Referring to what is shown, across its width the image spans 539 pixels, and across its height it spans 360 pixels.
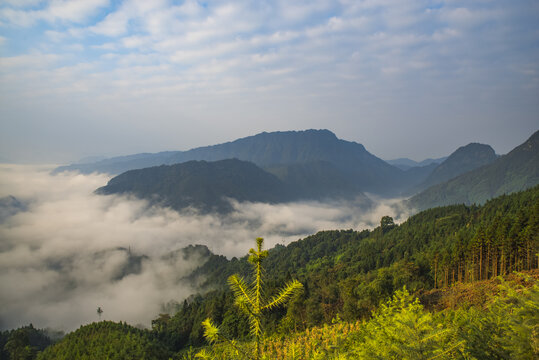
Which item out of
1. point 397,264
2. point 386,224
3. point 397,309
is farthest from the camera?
point 386,224

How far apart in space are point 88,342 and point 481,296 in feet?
301

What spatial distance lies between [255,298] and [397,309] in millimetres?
18857

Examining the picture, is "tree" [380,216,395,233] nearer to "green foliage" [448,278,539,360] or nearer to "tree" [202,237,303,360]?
→ "green foliage" [448,278,539,360]

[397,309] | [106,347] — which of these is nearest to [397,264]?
[397,309]

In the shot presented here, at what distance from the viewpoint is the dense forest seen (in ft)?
30.6

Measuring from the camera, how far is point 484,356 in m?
10.1

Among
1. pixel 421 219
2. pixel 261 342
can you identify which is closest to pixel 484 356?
pixel 261 342

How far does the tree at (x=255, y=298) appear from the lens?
6.41m

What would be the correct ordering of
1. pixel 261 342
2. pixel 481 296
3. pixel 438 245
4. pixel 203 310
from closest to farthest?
pixel 261 342 < pixel 481 296 < pixel 438 245 < pixel 203 310

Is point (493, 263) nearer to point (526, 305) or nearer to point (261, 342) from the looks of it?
point (526, 305)

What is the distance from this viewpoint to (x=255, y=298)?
22.3 ft

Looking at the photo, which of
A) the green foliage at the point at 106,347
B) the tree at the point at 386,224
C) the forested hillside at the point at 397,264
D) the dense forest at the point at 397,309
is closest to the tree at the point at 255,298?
the dense forest at the point at 397,309

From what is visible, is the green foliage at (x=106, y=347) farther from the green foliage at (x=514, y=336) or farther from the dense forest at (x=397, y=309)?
the green foliage at (x=514, y=336)

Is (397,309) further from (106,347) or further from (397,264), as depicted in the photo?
(106,347)
